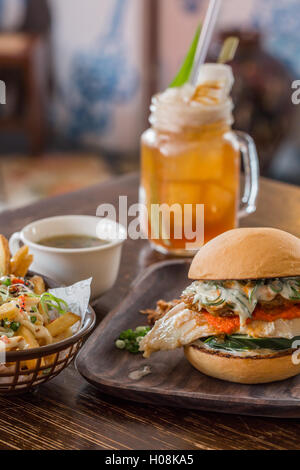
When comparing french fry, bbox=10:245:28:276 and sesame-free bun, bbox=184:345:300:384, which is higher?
french fry, bbox=10:245:28:276

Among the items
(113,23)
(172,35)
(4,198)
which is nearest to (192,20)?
(172,35)

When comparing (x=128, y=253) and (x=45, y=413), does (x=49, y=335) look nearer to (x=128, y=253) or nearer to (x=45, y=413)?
(x=45, y=413)

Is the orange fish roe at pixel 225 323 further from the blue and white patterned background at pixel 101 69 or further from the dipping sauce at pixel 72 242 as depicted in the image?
the blue and white patterned background at pixel 101 69

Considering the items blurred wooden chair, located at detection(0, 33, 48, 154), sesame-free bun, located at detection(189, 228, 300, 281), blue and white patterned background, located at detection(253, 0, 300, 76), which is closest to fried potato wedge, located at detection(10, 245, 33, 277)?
sesame-free bun, located at detection(189, 228, 300, 281)

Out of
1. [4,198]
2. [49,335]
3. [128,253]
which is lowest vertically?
[4,198]

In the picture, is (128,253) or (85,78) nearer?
(128,253)

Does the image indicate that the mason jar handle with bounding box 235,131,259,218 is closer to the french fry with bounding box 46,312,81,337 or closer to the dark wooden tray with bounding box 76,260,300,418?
the dark wooden tray with bounding box 76,260,300,418
